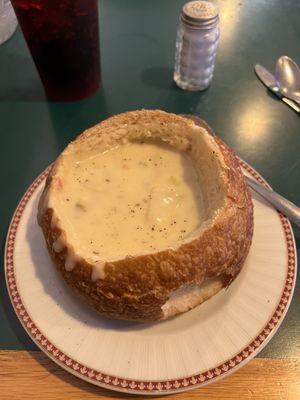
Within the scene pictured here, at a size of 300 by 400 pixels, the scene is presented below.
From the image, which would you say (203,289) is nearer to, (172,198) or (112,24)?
(172,198)

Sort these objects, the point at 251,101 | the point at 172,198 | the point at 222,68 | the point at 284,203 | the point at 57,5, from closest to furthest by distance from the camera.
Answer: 1. the point at 172,198
2. the point at 284,203
3. the point at 57,5
4. the point at 251,101
5. the point at 222,68

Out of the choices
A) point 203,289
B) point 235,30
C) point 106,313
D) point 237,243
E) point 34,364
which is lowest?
point 34,364

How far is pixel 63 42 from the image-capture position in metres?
1.37

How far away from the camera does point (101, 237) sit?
3.21ft

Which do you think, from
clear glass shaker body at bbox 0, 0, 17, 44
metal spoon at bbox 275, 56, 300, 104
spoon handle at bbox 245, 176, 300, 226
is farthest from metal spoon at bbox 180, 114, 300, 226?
clear glass shaker body at bbox 0, 0, 17, 44

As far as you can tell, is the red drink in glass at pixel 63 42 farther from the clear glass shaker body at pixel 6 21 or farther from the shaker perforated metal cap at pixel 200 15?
the clear glass shaker body at pixel 6 21

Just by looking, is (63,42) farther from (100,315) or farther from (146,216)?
(100,315)

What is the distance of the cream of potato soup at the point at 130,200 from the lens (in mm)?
973

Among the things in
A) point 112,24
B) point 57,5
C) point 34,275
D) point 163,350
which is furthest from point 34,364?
point 112,24

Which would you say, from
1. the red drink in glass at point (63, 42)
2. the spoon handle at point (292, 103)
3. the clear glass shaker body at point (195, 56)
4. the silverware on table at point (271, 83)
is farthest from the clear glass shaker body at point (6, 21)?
the spoon handle at point (292, 103)

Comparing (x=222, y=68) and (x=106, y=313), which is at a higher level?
(x=222, y=68)

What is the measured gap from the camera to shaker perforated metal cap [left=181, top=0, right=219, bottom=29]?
142 centimetres

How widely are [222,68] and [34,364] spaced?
4.69 ft

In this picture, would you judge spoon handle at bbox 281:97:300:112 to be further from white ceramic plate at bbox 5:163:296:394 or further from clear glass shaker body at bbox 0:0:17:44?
clear glass shaker body at bbox 0:0:17:44
